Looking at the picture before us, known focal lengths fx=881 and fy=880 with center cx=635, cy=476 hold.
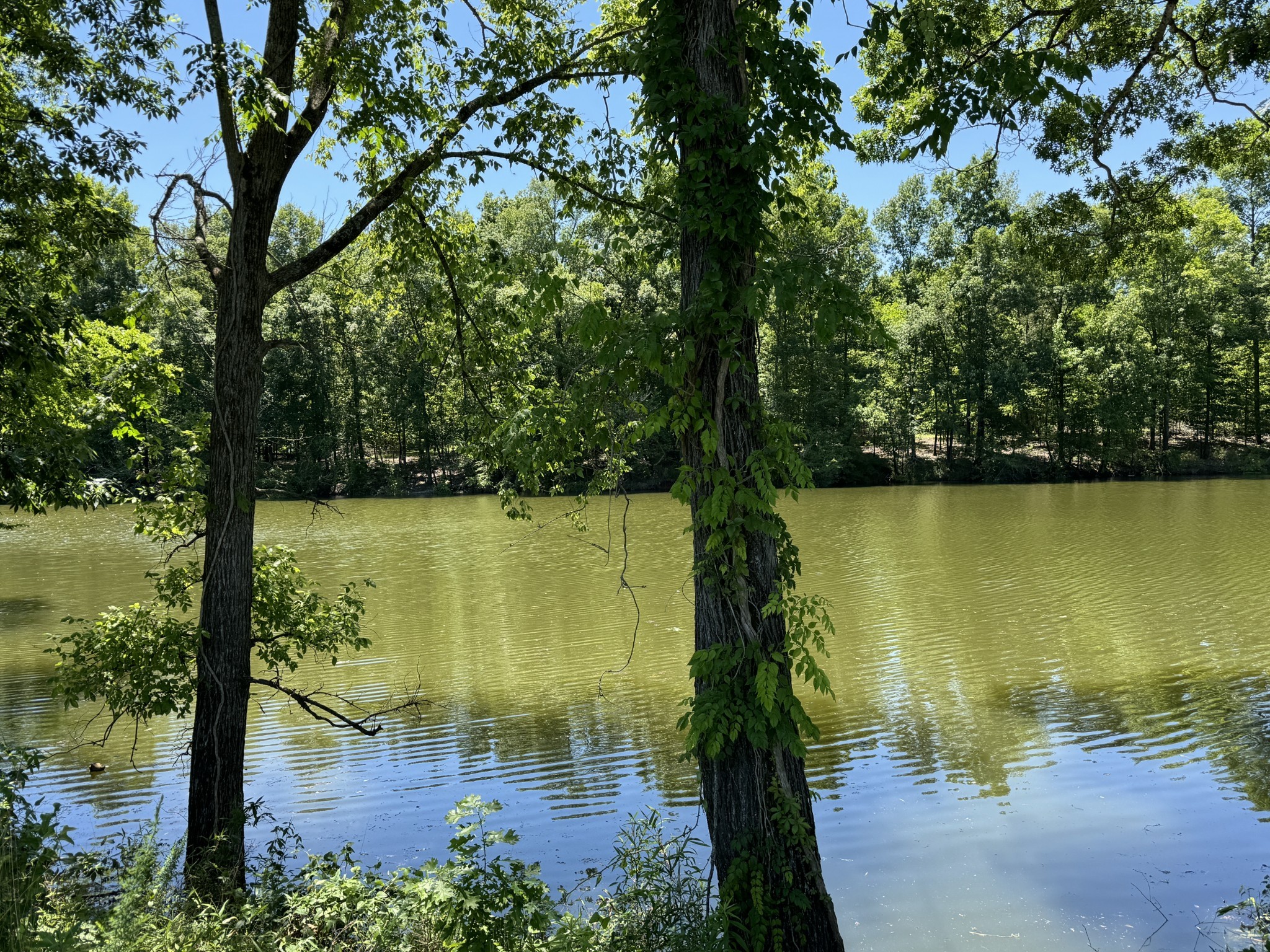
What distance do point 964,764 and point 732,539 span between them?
4.90m

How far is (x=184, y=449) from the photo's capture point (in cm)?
572

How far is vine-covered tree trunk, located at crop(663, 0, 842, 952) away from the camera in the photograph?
3.71 meters

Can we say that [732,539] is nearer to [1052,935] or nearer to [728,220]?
[728,220]

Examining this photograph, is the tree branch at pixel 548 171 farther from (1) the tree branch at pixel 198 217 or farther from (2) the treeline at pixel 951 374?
(2) the treeline at pixel 951 374

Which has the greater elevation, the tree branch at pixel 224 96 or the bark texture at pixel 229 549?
the tree branch at pixel 224 96

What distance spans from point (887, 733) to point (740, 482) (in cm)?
544

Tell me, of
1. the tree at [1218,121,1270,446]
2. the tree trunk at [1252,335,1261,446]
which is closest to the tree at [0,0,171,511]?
the tree at [1218,121,1270,446]

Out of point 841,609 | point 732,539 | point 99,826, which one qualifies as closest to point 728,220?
point 732,539

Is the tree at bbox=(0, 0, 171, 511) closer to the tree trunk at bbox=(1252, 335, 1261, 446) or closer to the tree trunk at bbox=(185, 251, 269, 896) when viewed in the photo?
the tree trunk at bbox=(185, 251, 269, 896)

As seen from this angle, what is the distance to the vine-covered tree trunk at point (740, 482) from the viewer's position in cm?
371

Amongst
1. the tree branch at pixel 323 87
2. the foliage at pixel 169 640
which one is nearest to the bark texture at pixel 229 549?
the foliage at pixel 169 640

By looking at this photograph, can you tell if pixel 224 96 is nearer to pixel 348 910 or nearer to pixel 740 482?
pixel 740 482

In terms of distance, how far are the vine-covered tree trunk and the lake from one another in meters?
1.52

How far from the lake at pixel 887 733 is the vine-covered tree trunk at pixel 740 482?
1.52 metres
